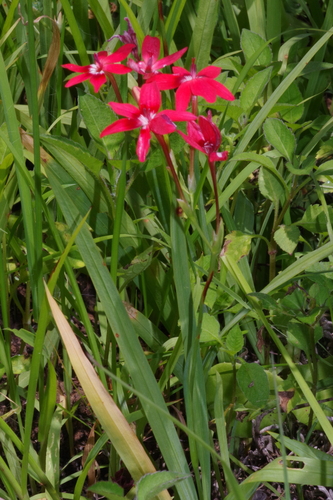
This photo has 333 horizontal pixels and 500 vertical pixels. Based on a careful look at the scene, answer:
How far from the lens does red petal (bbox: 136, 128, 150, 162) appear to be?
1.98 feet

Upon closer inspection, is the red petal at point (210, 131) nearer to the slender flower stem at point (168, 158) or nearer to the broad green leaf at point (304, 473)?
the slender flower stem at point (168, 158)

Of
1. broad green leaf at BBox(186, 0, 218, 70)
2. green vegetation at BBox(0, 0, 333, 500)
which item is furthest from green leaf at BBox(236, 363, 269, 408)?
broad green leaf at BBox(186, 0, 218, 70)

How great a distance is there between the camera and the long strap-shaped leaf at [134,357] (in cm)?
69

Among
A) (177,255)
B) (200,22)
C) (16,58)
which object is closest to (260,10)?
(200,22)

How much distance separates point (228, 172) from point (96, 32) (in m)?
0.65

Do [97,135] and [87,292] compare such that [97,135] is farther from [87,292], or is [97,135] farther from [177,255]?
[87,292]

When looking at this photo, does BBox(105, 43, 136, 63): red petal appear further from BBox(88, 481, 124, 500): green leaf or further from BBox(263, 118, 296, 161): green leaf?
BBox(88, 481, 124, 500): green leaf

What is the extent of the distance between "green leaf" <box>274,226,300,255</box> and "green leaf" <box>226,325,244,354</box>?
0.18m

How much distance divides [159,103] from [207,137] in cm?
8

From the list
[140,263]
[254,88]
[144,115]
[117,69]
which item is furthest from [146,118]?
[254,88]

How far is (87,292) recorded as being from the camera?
47.3 inches

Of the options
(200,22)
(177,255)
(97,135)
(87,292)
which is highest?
(200,22)

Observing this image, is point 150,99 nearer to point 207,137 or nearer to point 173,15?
point 207,137

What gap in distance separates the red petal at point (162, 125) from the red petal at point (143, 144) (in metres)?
0.02
